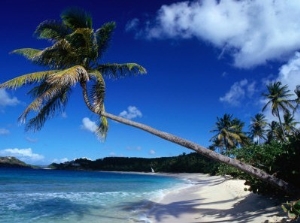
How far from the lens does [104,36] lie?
44.4 ft

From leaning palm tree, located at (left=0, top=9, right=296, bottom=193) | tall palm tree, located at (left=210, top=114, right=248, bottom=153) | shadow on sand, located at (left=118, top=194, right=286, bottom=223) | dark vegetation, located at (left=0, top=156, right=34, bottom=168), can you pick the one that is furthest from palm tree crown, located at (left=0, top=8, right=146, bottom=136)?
dark vegetation, located at (left=0, top=156, right=34, bottom=168)

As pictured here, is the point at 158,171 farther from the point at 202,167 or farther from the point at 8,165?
the point at 8,165

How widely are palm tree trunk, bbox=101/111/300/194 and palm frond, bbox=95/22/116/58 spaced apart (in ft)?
11.4

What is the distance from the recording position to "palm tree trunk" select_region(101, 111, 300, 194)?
9.17 m

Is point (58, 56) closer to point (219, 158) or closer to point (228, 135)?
point (219, 158)

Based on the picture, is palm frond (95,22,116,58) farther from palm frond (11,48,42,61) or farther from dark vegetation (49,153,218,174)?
dark vegetation (49,153,218,174)

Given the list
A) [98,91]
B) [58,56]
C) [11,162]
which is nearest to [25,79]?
[58,56]

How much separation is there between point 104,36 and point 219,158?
7074 millimetres

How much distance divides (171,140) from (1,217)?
7801 millimetres

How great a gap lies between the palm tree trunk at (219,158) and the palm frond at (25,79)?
2.82 m

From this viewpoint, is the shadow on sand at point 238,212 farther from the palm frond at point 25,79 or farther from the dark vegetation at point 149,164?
the dark vegetation at point 149,164

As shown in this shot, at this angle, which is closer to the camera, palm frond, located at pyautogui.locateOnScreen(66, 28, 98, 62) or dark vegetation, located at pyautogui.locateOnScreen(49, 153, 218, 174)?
palm frond, located at pyautogui.locateOnScreen(66, 28, 98, 62)

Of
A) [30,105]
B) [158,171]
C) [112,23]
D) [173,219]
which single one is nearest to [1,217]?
[30,105]

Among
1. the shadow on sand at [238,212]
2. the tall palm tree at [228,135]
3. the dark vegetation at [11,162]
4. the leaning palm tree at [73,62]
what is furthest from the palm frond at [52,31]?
the dark vegetation at [11,162]
